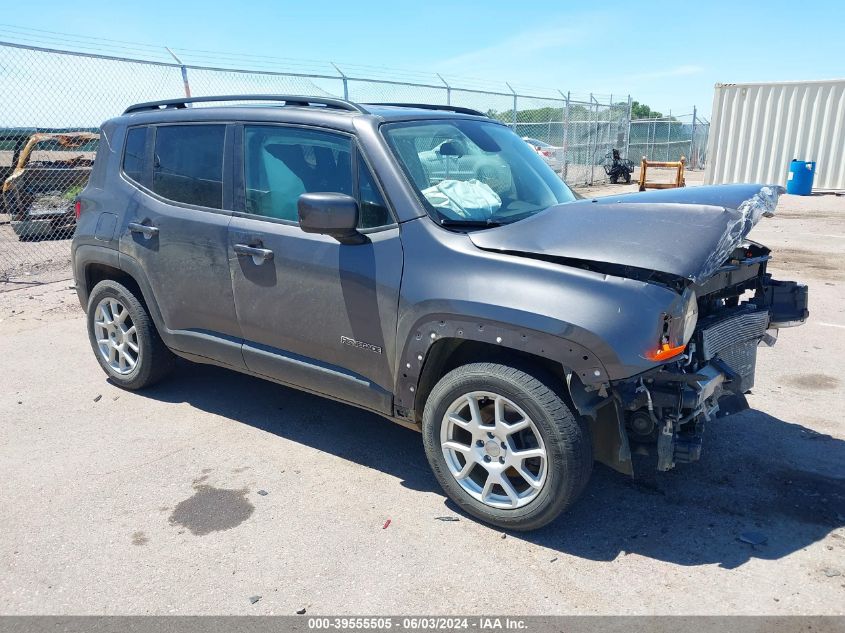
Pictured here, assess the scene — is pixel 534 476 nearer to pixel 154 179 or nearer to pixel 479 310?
pixel 479 310

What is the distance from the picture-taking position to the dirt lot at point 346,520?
2.89 m

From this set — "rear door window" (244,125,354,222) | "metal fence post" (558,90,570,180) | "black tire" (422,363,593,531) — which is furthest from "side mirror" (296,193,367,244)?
"metal fence post" (558,90,570,180)

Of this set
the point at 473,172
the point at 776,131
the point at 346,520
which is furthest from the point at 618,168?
the point at 346,520

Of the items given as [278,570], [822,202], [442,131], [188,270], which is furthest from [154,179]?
[822,202]

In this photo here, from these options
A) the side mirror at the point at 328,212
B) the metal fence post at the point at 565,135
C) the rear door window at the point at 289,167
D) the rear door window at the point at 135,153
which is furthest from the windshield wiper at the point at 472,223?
the metal fence post at the point at 565,135

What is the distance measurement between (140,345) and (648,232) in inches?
140

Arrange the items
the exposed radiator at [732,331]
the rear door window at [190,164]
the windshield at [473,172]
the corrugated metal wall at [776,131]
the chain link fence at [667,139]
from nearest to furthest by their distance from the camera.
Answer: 1. the exposed radiator at [732,331]
2. the windshield at [473,172]
3. the rear door window at [190,164]
4. the corrugated metal wall at [776,131]
5. the chain link fence at [667,139]

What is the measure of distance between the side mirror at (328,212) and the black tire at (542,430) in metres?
0.91

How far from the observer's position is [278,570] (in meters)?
3.07

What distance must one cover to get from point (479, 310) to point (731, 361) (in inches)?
55.9

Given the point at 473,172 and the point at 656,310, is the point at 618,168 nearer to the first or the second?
the point at 473,172

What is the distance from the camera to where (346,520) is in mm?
3453

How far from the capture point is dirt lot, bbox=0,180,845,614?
114 inches

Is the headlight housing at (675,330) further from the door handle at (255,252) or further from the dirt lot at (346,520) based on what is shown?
the door handle at (255,252)
